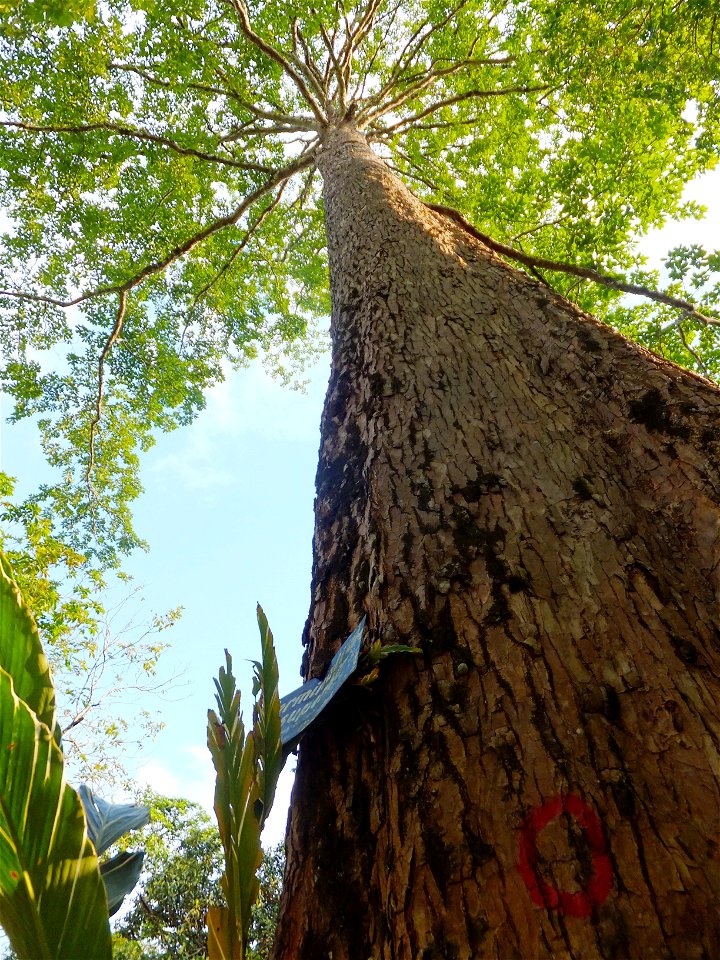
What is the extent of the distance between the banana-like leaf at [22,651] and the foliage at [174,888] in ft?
27.0

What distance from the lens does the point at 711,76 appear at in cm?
436

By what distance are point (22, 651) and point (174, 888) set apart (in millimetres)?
11040

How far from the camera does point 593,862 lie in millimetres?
711

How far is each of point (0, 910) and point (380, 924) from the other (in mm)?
507

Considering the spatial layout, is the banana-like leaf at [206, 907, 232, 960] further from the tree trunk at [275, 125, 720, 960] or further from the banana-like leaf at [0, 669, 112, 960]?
the tree trunk at [275, 125, 720, 960]

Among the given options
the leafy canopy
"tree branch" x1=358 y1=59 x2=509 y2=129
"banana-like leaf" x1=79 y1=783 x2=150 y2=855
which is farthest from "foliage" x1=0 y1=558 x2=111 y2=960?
"tree branch" x1=358 y1=59 x2=509 y2=129

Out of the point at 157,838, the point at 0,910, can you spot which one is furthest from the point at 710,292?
the point at 157,838

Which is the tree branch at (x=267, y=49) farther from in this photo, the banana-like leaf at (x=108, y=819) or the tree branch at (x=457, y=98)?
the banana-like leaf at (x=108, y=819)

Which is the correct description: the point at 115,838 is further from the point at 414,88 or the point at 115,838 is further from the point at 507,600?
the point at 414,88

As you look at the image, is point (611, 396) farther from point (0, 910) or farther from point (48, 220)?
point (48, 220)

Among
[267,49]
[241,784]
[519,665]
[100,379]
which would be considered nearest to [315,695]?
[241,784]

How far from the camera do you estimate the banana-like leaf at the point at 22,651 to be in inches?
24.6

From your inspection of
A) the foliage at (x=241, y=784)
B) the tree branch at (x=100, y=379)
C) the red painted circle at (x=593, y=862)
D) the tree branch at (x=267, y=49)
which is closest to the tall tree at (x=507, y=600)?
the red painted circle at (x=593, y=862)

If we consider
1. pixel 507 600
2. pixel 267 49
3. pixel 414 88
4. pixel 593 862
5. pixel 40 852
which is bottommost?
pixel 593 862
